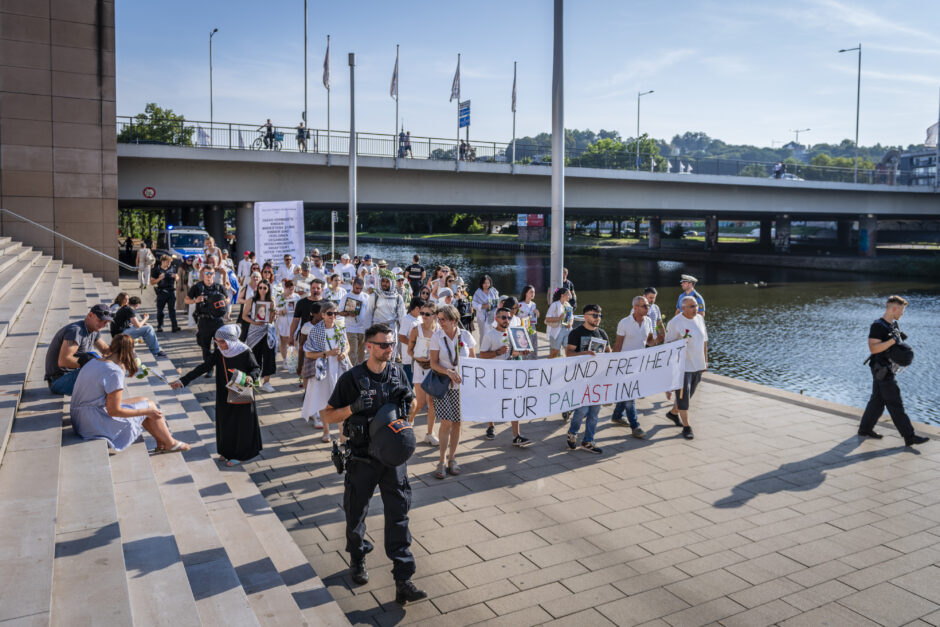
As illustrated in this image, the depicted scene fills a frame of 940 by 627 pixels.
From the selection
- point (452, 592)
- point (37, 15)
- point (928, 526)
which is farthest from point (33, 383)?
point (37, 15)

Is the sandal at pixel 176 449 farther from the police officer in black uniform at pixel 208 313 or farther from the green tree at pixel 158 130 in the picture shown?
the green tree at pixel 158 130

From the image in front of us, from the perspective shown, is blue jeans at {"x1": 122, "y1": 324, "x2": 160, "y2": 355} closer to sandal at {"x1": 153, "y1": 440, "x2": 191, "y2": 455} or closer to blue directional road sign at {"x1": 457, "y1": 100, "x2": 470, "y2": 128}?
sandal at {"x1": 153, "y1": 440, "x2": 191, "y2": 455}

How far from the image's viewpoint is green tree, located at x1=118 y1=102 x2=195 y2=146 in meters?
26.5

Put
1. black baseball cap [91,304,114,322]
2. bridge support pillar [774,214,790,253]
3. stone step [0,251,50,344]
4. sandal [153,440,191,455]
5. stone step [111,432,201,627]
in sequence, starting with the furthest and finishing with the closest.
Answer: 1. bridge support pillar [774,214,790,253]
2. stone step [0,251,50,344]
3. black baseball cap [91,304,114,322]
4. sandal [153,440,191,455]
5. stone step [111,432,201,627]

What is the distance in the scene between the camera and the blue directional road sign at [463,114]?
3139cm

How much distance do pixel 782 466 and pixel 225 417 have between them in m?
6.19

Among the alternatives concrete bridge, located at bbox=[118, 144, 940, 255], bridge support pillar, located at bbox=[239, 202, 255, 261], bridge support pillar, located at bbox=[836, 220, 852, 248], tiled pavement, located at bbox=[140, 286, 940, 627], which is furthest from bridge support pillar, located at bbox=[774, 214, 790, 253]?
tiled pavement, located at bbox=[140, 286, 940, 627]

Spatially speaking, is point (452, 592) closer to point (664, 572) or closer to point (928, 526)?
point (664, 572)

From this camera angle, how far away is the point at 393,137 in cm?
2989

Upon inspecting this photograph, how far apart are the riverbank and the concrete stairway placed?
167 feet

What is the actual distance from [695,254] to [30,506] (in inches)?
2407

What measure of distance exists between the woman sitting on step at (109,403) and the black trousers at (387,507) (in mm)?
2553

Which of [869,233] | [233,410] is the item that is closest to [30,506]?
[233,410]

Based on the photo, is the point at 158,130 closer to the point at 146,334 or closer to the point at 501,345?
the point at 146,334
